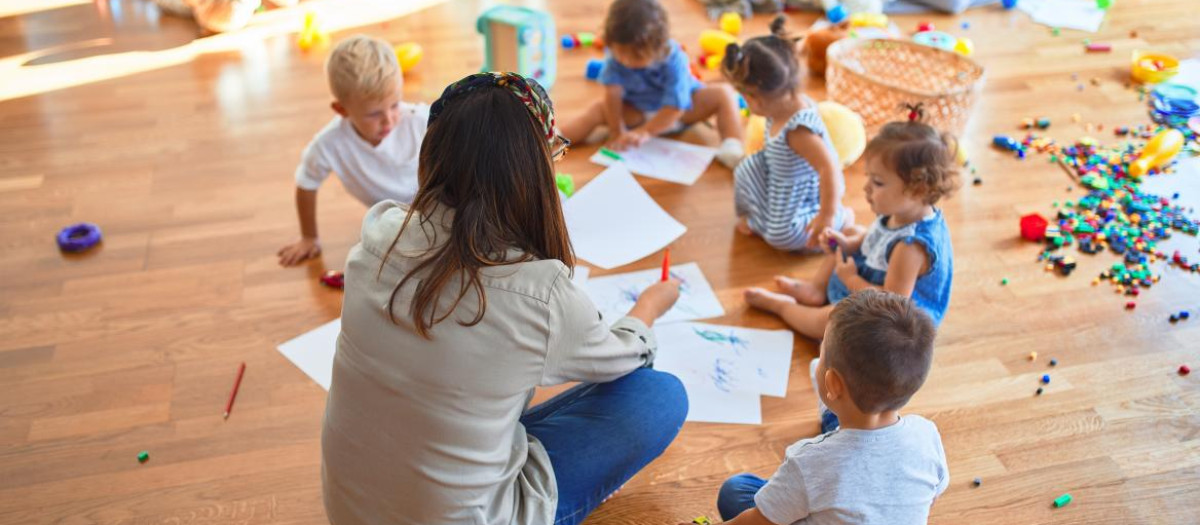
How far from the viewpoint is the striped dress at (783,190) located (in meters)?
1.88

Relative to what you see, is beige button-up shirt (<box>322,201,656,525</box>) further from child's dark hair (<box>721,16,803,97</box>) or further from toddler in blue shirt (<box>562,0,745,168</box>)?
toddler in blue shirt (<box>562,0,745,168</box>)

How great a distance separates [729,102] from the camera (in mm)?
2330

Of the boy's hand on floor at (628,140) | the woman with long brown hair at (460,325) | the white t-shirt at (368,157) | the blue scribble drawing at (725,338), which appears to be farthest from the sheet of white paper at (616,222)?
the woman with long brown hair at (460,325)

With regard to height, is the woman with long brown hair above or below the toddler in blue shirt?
above

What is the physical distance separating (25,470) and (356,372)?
0.82 meters

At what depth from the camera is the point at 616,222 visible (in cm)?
203

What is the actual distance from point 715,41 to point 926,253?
1329mm

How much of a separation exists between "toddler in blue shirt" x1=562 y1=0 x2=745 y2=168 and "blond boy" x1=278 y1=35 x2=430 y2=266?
1.88 feet

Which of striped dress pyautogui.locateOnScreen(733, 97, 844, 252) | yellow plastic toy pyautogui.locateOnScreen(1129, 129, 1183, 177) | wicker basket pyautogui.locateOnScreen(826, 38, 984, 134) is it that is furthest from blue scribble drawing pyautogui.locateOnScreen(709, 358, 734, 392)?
yellow plastic toy pyautogui.locateOnScreen(1129, 129, 1183, 177)

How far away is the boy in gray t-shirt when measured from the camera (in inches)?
42.1

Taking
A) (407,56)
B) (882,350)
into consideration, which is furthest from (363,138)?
(882,350)

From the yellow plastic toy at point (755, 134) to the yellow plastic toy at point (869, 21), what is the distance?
0.74m

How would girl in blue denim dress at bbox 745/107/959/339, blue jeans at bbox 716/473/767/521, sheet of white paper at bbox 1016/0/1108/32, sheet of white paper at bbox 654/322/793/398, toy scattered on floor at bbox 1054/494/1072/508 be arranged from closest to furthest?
1. blue jeans at bbox 716/473/767/521
2. toy scattered on floor at bbox 1054/494/1072/508
3. girl in blue denim dress at bbox 745/107/959/339
4. sheet of white paper at bbox 654/322/793/398
5. sheet of white paper at bbox 1016/0/1108/32

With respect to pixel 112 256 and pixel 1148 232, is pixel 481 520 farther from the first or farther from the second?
pixel 1148 232
